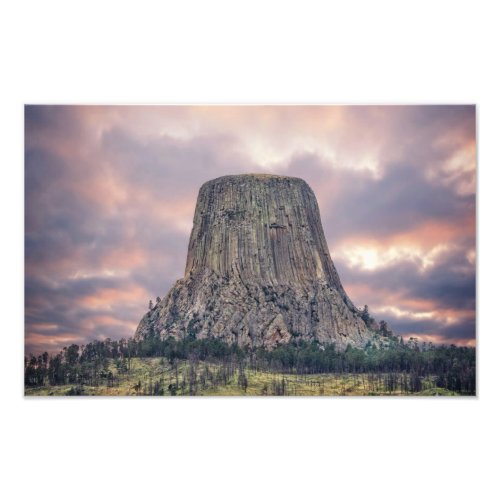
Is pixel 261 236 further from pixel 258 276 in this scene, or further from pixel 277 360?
pixel 277 360

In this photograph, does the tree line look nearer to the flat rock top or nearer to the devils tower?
the devils tower

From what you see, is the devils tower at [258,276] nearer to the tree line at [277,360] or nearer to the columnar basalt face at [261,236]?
the columnar basalt face at [261,236]

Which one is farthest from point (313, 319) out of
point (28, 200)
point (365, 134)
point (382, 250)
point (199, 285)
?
point (28, 200)

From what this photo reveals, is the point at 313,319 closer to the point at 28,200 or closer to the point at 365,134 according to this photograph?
the point at 365,134

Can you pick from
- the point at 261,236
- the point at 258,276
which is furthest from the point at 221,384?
the point at 261,236

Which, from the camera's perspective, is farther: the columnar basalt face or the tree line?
the columnar basalt face

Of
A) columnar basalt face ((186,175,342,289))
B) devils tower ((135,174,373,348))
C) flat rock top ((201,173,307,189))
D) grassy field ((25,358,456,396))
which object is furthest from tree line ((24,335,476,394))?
flat rock top ((201,173,307,189))

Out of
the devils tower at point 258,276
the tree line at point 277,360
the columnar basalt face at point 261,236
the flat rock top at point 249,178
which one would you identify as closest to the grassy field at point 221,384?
the tree line at point 277,360
